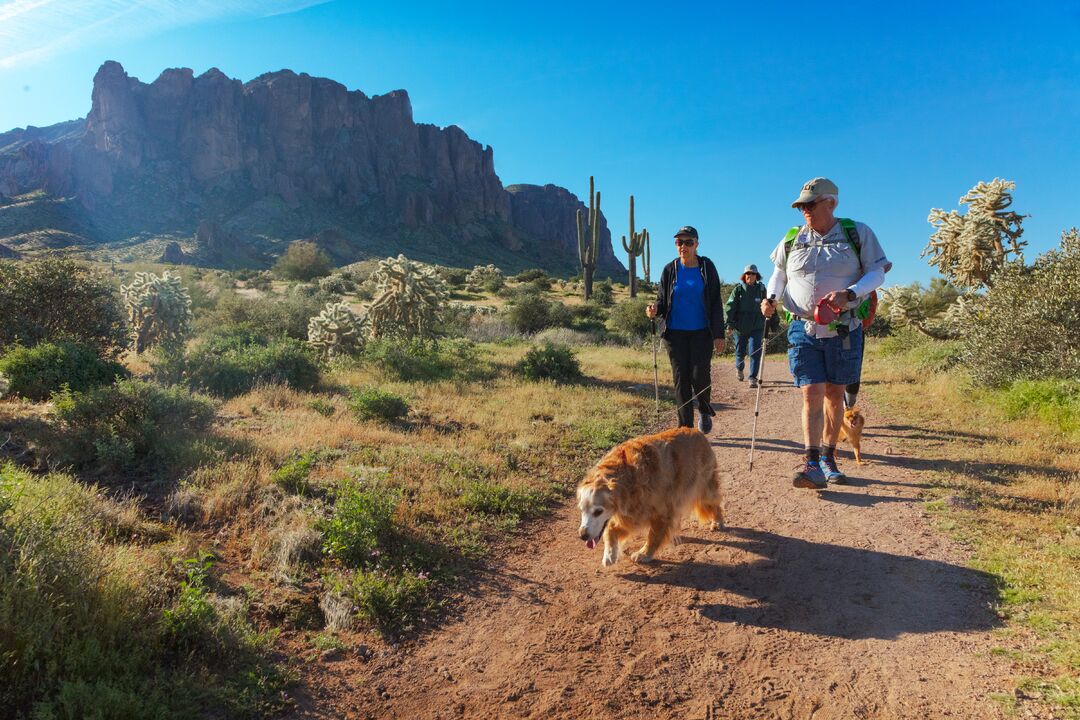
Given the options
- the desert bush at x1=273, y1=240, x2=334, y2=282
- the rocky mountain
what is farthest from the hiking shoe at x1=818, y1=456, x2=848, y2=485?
the rocky mountain

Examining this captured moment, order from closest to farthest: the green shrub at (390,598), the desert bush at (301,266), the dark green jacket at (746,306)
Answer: the green shrub at (390,598), the dark green jacket at (746,306), the desert bush at (301,266)

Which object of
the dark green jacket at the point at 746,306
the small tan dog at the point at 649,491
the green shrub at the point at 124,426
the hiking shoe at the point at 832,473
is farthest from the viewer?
the dark green jacket at the point at 746,306

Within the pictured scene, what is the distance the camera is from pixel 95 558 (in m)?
2.93

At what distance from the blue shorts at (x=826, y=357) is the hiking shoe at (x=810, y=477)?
75 centimetres

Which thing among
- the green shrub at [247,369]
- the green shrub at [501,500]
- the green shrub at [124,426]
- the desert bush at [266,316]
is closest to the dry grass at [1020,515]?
the green shrub at [501,500]

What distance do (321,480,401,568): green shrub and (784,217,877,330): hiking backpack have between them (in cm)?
388

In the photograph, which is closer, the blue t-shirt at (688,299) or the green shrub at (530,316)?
the blue t-shirt at (688,299)

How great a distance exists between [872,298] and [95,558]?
5.83 m

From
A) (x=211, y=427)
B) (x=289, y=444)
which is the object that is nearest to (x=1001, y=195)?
(x=289, y=444)

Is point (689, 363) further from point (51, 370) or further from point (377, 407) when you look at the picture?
point (51, 370)

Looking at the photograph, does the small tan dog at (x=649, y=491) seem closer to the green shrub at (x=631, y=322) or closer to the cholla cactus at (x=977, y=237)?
the cholla cactus at (x=977, y=237)

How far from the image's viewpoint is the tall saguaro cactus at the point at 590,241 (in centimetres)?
3022

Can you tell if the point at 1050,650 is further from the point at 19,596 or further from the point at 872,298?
the point at 19,596

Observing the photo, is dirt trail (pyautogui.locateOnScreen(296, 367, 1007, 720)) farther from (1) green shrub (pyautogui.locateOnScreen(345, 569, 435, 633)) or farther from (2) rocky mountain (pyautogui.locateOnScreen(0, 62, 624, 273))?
(2) rocky mountain (pyautogui.locateOnScreen(0, 62, 624, 273))
